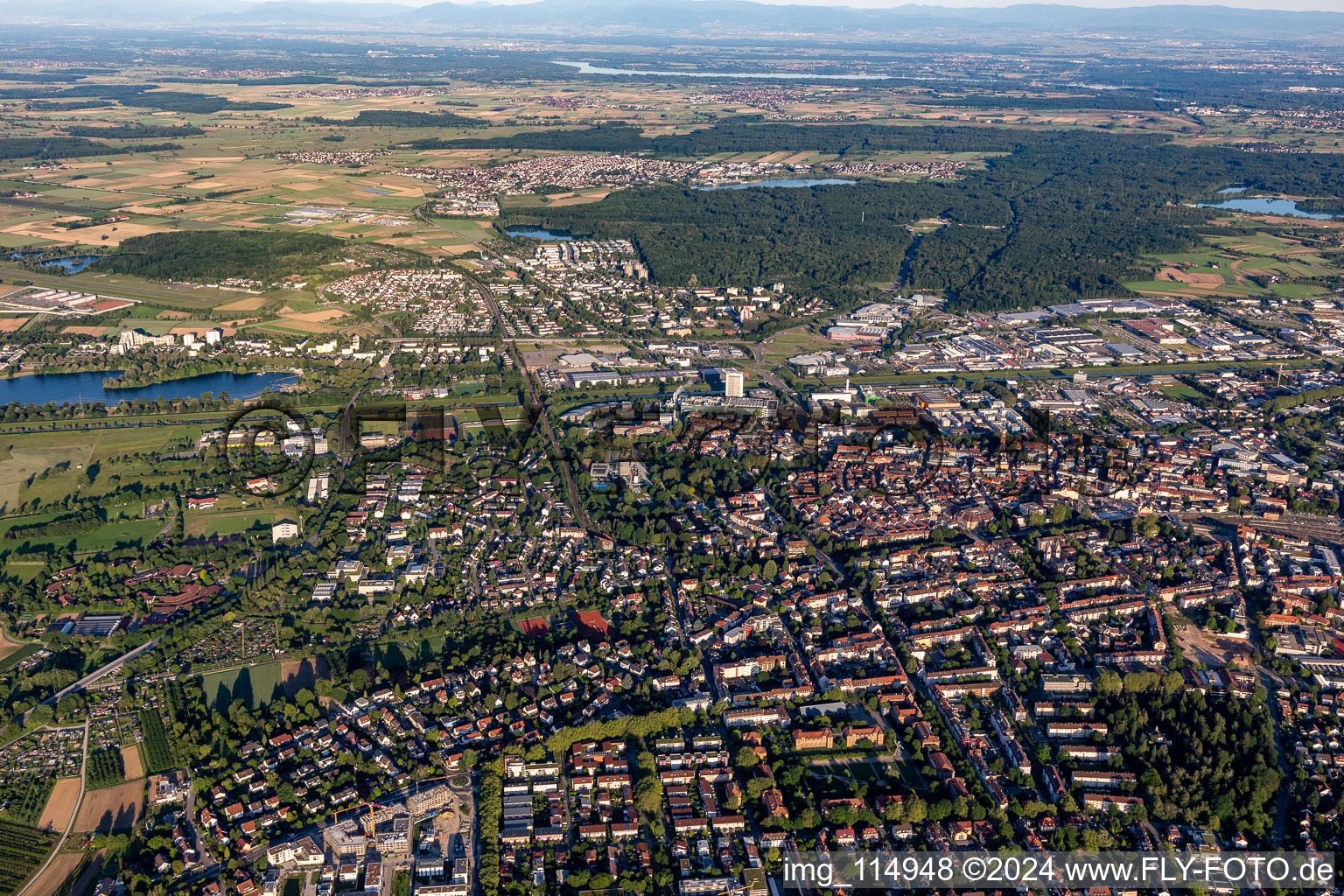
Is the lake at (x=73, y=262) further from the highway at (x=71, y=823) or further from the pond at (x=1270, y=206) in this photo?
the pond at (x=1270, y=206)

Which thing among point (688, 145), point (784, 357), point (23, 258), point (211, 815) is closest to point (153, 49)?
point (688, 145)

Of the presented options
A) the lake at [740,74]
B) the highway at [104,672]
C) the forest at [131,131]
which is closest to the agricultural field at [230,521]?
the highway at [104,672]

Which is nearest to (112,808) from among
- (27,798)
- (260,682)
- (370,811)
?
(27,798)

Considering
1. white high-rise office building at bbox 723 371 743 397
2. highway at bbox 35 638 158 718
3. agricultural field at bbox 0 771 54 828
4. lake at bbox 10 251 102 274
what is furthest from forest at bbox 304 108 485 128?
agricultural field at bbox 0 771 54 828

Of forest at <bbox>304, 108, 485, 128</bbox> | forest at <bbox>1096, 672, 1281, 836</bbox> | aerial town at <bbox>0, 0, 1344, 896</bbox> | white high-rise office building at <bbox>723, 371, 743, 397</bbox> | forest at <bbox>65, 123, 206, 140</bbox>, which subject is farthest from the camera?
forest at <bbox>304, 108, 485, 128</bbox>

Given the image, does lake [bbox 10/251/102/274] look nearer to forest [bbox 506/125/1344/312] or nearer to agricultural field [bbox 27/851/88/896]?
forest [bbox 506/125/1344/312]

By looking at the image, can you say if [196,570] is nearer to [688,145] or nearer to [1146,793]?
[1146,793]
